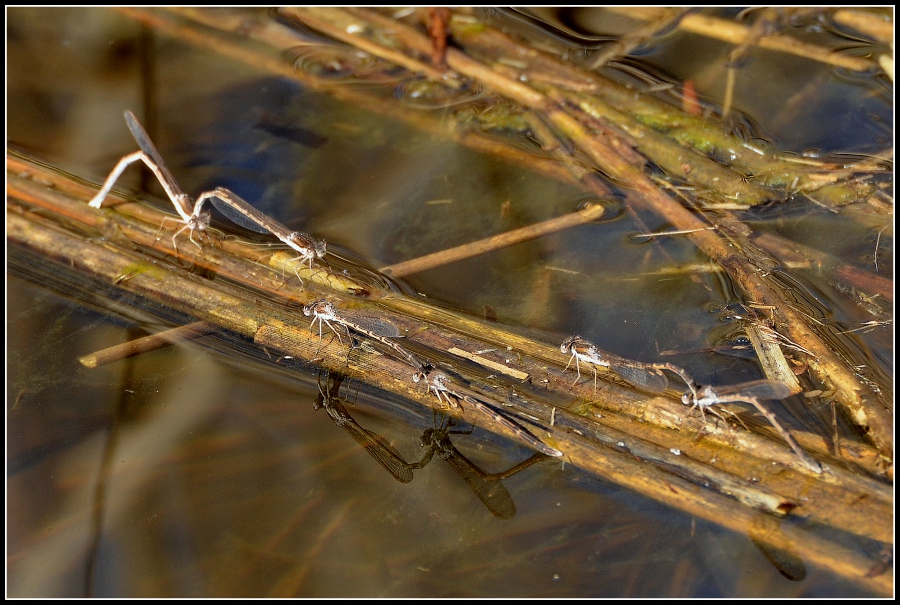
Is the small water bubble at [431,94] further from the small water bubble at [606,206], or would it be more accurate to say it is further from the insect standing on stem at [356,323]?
the insect standing on stem at [356,323]

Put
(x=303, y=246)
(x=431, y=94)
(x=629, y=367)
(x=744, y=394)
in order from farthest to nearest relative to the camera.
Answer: (x=431, y=94)
(x=303, y=246)
(x=629, y=367)
(x=744, y=394)

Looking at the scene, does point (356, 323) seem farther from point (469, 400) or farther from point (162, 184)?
point (162, 184)

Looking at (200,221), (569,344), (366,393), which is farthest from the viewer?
(200,221)

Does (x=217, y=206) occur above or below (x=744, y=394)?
below

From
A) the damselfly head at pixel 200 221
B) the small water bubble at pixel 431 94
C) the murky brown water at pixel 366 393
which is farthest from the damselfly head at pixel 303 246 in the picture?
the small water bubble at pixel 431 94

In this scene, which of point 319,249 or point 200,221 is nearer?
point 319,249

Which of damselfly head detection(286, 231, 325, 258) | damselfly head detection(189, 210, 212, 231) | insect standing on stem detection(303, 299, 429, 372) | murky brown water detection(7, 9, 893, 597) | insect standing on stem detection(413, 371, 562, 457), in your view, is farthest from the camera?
damselfly head detection(189, 210, 212, 231)

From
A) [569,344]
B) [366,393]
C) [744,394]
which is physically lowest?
[366,393]

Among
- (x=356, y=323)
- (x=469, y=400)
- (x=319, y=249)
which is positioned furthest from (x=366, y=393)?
(x=319, y=249)

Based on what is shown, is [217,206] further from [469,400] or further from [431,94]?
[469,400]

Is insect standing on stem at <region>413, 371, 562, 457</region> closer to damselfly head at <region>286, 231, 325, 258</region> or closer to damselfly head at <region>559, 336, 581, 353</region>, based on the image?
damselfly head at <region>559, 336, 581, 353</region>

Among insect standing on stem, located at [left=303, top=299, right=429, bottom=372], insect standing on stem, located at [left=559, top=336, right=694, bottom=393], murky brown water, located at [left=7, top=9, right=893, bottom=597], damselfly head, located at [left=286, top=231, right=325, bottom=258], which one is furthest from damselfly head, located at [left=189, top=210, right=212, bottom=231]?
insect standing on stem, located at [left=559, top=336, right=694, bottom=393]

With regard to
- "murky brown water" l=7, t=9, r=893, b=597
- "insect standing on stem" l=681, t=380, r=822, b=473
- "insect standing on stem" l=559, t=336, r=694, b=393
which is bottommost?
"murky brown water" l=7, t=9, r=893, b=597
